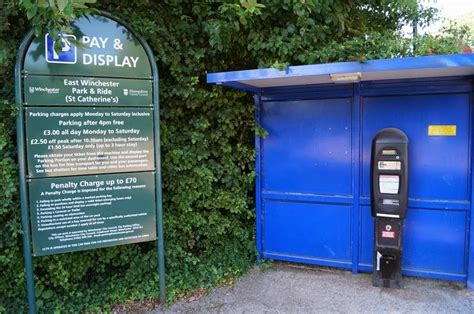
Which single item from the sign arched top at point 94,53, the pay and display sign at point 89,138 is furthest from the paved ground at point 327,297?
the sign arched top at point 94,53

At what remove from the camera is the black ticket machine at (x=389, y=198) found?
3.36 metres

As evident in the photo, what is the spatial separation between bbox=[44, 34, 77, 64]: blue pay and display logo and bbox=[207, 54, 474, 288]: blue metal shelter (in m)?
1.28

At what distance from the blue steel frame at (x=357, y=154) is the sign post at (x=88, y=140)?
1.23 meters

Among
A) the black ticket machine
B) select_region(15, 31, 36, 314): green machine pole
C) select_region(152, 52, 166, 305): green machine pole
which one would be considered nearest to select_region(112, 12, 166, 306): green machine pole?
select_region(152, 52, 166, 305): green machine pole

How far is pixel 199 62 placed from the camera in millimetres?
4016

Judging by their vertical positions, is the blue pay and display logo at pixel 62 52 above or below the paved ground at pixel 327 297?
above

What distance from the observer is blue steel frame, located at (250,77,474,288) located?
3.40 m

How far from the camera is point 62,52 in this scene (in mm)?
3016

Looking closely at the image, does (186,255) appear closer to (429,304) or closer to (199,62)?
(199,62)

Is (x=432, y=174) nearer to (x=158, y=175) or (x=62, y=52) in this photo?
(x=158, y=175)

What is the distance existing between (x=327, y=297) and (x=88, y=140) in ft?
8.55

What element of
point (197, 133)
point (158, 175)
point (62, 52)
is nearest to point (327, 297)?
point (158, 175)

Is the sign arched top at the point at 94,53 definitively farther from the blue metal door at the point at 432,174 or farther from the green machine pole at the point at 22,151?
the blue metal door at the point at 432,174

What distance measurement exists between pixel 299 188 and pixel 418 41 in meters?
1.81
